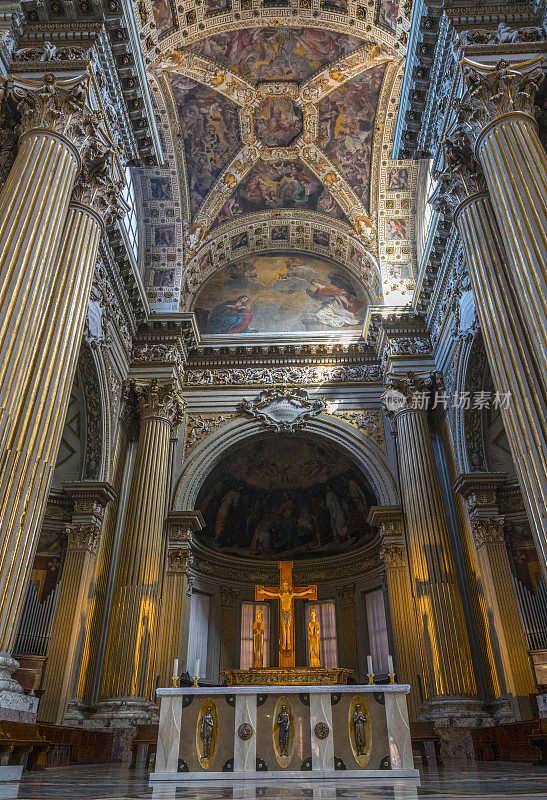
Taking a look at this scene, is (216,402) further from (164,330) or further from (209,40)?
(209,40)

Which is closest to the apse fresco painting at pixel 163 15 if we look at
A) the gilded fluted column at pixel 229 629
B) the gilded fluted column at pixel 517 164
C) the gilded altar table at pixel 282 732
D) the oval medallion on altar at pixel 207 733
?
the gilded fluted column at pixel 517 164

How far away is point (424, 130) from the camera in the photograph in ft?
34.8

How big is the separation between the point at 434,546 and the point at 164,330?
8.20 m

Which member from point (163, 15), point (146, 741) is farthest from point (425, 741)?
point (163, 15)

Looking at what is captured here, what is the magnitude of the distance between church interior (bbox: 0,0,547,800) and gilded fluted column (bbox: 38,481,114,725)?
7 cm

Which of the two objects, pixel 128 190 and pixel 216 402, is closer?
pixel 128 190

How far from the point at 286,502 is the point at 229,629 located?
4.22 m

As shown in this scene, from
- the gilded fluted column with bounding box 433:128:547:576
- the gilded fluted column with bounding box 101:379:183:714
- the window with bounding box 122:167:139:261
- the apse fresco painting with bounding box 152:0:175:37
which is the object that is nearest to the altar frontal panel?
the gilded fluted column with bounding box 433:128:547:576

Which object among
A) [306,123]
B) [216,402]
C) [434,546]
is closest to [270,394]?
[216,402]

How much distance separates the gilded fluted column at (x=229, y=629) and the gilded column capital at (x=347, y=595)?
3214 mm

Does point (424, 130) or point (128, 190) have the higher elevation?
point (128, 190)

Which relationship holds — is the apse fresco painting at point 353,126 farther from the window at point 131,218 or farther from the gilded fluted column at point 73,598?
the gilded fluted column at point 73,598

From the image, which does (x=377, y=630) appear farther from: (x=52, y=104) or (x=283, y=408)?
(x=52, y=104)

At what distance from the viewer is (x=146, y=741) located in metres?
9.99
